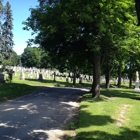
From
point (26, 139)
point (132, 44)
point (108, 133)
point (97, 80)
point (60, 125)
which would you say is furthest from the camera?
point (97, 80)

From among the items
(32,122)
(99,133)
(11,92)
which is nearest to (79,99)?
(11,92)

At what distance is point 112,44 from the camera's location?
1423 cm

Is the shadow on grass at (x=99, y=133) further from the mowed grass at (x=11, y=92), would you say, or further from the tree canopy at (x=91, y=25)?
the mowed grass at (x=11, y=92)

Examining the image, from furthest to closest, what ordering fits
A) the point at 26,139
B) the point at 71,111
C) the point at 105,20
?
the point at 105,20
the point at 71,111
the point at 26,139

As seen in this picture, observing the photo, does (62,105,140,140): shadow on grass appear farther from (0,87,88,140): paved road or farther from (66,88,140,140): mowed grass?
(0,87,88,140): paved road

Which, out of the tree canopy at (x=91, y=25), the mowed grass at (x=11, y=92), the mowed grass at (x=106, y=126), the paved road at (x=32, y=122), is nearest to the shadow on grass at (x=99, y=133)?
the mowed grass at (x=106, y=126)

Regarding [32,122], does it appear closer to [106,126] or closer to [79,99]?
[106,126]

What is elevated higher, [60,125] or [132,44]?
[132,44]

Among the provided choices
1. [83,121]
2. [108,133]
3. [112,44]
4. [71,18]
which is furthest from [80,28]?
[108,133]

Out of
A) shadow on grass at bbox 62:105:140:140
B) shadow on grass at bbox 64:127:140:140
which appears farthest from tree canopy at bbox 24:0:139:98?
shadow on grass at bbox 64:127:140:140

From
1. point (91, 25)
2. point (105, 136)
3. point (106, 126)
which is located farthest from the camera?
point (91, 25)

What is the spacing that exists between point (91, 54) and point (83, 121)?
Result: 951 centimetres

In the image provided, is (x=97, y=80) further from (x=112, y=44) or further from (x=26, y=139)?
(x=26, y=139)

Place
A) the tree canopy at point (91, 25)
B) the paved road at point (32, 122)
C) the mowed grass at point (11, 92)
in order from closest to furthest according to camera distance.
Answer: the paved road at point (32, 122) → the tree canopy at point (91, 25) → the mowed grass at point (11, 92)
